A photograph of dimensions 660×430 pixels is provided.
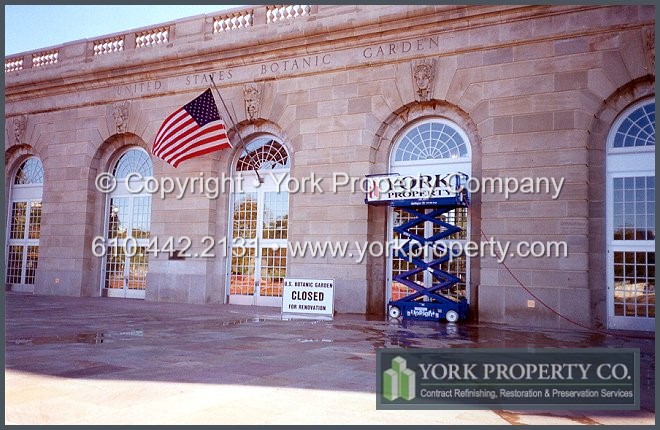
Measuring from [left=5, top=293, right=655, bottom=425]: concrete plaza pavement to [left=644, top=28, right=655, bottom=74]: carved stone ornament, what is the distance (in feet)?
22.6

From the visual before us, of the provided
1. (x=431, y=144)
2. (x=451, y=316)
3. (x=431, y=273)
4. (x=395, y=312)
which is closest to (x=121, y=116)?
(x=431, y=144)

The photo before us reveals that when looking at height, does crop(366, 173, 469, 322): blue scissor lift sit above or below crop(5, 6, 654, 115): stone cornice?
below

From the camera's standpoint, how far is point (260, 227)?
19688 millimetres

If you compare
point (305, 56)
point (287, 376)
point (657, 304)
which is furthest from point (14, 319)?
point (657, 304)

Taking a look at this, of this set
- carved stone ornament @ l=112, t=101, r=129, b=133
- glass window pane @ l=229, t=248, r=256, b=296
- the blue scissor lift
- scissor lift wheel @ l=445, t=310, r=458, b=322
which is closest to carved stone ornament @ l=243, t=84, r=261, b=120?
glass window pane @ l=229, t=248, r=256, b=296

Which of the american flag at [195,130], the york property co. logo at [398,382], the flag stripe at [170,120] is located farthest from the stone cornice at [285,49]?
the york property co. logo at [398,382]

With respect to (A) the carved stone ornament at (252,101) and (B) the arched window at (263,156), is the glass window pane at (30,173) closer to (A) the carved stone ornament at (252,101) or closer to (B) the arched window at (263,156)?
(B) the arched window at (263,156)

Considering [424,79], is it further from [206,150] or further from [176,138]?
[176,138]

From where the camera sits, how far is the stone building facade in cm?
1477

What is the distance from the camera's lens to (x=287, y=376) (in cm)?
733

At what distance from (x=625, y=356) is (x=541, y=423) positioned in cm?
547

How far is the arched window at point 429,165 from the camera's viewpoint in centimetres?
1658

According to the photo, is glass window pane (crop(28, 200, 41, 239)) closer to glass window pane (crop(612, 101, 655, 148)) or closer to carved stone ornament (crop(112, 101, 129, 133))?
carved stone ornament (crop(112, 101, 129, 133))

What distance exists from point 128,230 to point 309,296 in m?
10.3
